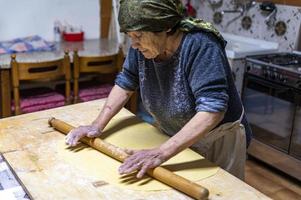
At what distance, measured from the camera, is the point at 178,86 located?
1282mm

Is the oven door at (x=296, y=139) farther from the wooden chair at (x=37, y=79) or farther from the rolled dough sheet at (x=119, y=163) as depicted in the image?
the wooden chair at (x=37, y=79)

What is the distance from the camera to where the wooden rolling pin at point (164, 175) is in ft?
3.40

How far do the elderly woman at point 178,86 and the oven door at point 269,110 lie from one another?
119cm

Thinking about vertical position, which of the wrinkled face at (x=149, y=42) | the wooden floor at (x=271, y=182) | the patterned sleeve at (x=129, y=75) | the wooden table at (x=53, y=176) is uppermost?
the wrinkled face at (x=149, y=42)

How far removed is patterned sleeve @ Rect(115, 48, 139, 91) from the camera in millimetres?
1450

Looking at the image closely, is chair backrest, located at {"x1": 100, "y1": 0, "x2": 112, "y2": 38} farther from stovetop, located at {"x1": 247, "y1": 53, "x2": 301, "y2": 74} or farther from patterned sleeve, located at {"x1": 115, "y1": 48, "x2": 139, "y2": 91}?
patterned sleeve, located at {"x1": 115, "y1": 48, "x2": 139, "y2": 91}

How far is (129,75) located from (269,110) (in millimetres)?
1553

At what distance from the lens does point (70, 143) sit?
1.34 m

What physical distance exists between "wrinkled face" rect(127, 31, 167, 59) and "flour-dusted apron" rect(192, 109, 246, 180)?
0.38 m

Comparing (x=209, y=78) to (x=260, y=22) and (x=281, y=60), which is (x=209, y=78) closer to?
(x=281, y=60)

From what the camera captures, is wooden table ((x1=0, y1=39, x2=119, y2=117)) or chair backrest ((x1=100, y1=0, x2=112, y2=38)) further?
chair backrest ((x1=100, y1=0, x2=112, y2=38))

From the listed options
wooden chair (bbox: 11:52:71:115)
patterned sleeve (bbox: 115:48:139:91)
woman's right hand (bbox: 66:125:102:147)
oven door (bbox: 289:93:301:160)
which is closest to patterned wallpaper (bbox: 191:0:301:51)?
oven door (bbox: 289:93:301:160)

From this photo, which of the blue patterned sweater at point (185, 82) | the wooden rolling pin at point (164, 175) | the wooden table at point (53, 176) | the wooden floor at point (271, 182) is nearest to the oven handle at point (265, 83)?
the wooden floor at point (271, 182)

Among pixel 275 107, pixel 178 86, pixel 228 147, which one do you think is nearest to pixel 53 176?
pixel 178 86
